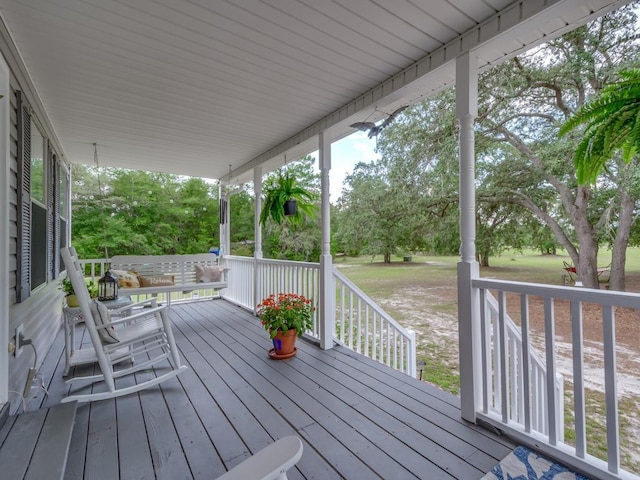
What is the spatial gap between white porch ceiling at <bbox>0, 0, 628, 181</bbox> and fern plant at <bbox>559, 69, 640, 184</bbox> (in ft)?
2.27

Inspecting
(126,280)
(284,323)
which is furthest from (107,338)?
(126,280)

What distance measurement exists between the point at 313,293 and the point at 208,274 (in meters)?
2.55

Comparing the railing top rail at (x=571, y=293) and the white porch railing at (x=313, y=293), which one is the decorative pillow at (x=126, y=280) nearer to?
the white porch railing at (x=313, y=293)

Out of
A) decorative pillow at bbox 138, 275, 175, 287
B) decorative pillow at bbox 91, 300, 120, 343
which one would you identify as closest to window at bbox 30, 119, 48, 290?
decorative pillow at bbox 91, 300, 120, 343

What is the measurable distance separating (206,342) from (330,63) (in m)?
3.13

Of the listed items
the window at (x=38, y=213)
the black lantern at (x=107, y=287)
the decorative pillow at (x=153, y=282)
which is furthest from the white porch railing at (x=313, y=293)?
the window at (x=38, y=213)

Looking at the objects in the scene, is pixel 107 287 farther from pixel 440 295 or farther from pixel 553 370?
pixel 440 295

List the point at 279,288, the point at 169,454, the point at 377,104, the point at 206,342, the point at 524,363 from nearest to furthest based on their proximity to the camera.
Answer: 1. the point at 169,454
2. the point at 524,363
3. the point at 377,104
4. the point at 206,342
5. the point at 279,288

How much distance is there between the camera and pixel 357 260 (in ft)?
39.9

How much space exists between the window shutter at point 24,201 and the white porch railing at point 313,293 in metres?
2.48

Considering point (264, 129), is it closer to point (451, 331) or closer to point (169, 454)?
point (169, 454)

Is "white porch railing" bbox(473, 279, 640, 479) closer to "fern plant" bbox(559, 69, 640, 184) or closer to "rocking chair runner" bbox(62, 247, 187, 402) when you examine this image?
"fern plant" bbox(559, 69, 640, 184)

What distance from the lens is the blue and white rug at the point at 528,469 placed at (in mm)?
1493

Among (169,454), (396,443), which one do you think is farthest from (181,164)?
(396,443)
